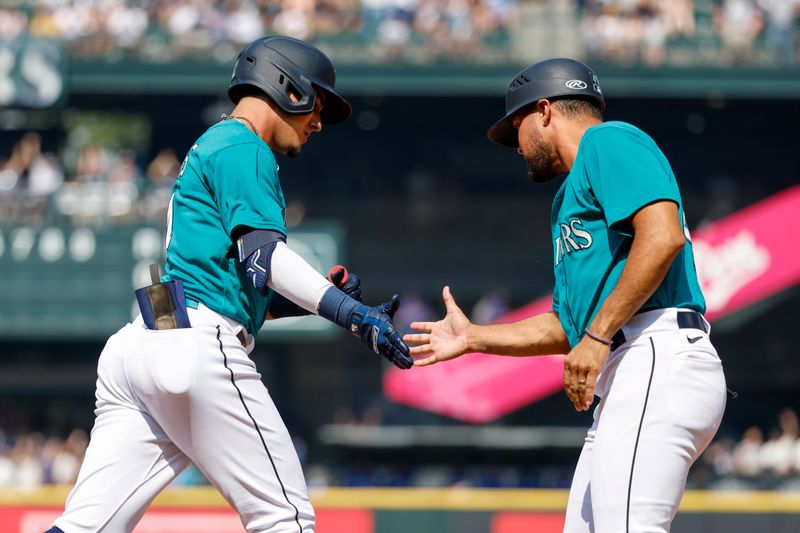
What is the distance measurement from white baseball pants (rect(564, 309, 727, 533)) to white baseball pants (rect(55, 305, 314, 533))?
37.4 inches

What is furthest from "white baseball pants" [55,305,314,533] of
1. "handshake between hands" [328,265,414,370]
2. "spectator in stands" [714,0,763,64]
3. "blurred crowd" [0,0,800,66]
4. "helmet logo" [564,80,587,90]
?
"spectator in stands" [714,0,763,64]

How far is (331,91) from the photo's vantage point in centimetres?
444

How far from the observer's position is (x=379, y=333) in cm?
397

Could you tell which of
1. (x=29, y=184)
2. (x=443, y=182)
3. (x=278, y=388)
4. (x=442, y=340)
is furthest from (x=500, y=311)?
(x=442, y=340)

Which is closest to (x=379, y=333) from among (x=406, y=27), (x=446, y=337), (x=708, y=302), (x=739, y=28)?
(x=446, y=337)

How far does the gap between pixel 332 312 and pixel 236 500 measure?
66 centimetres

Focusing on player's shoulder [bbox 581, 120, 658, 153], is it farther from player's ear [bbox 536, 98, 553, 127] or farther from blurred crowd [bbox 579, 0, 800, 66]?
blurred crowd [bbox 579, 0, 800, 66]

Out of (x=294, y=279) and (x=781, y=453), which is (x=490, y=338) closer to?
(x=294, y=279)

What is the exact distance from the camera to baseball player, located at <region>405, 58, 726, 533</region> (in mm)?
3750

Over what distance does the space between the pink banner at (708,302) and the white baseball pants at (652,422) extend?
12929mm

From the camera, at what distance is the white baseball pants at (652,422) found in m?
3.73

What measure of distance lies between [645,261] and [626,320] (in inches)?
8.1

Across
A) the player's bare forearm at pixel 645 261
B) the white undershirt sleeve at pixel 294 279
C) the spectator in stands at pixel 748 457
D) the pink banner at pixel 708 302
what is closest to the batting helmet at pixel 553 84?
the player's bare forearm at pixel 645 261

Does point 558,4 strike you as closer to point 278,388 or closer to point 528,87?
point 278,388
